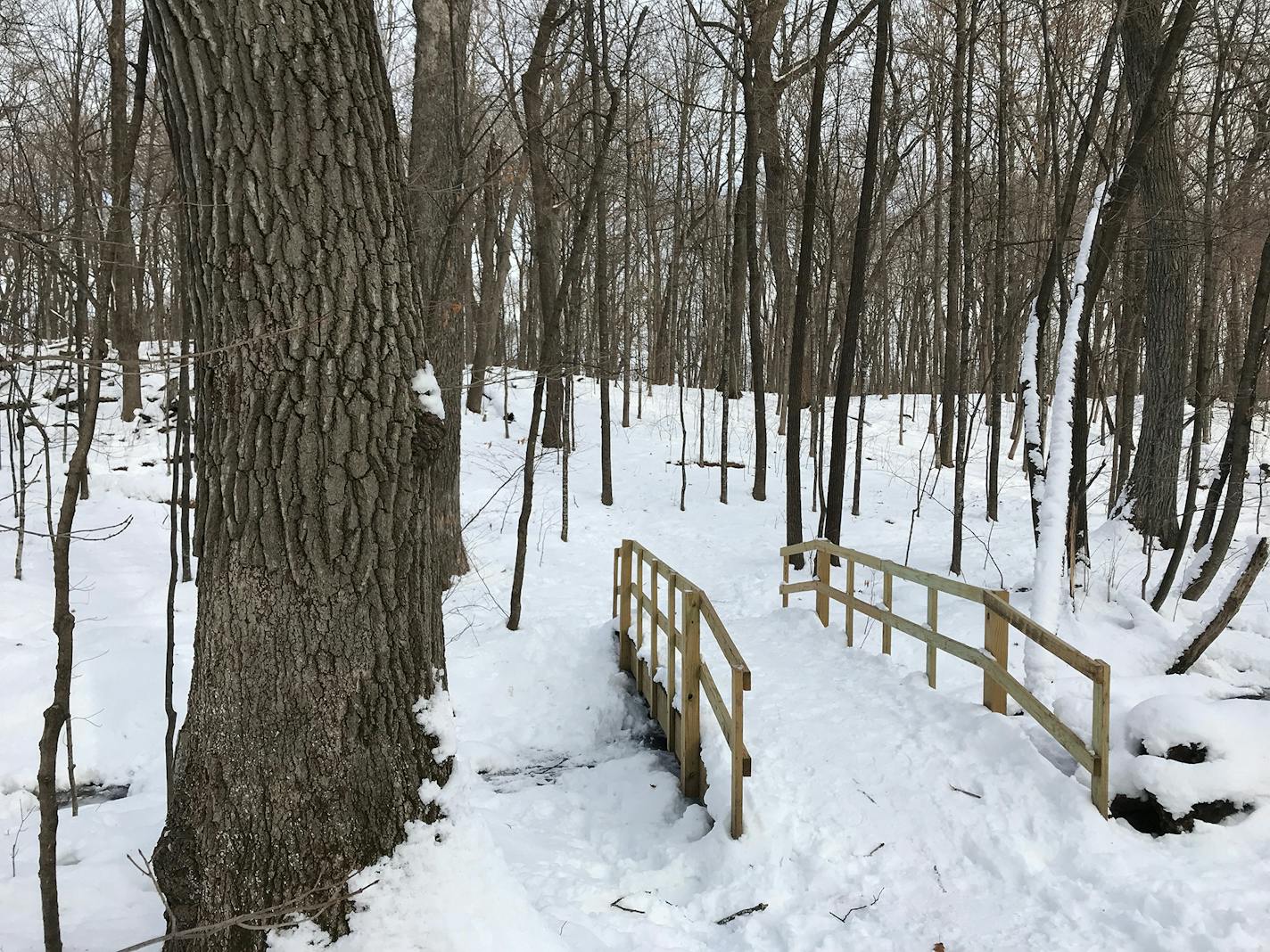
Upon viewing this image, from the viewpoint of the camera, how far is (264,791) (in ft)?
7.79

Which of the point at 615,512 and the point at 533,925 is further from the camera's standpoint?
the point at 615,512

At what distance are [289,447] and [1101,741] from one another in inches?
148

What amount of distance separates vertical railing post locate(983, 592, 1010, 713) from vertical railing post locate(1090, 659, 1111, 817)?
3.05 feet

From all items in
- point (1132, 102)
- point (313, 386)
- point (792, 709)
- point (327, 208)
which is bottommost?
point (792, 709)

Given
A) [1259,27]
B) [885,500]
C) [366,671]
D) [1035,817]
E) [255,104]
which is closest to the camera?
[255,104]

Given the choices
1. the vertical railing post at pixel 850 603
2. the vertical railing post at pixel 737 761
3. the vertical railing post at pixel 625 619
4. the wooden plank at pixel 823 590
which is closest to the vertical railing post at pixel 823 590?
the wooden plank at pixel 823 590

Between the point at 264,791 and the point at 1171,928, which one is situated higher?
the point at 264,791

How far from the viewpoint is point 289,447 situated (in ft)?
7.70

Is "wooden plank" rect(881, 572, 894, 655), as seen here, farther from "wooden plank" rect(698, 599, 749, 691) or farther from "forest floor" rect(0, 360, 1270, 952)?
"wooden plank" rect(698, 599, 749, 691)

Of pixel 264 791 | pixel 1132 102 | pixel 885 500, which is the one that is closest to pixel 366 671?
pixel 264 791

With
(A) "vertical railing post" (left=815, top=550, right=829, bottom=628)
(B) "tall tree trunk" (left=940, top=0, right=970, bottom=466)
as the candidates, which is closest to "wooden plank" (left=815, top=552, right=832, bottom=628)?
(A) "vertical railing post" (left=815, top=550, right=829, bottom=628)

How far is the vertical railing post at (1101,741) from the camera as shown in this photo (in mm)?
3492

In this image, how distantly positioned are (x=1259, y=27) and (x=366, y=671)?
460 inches

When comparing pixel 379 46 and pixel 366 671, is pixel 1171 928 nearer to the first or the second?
pixel 366 671
